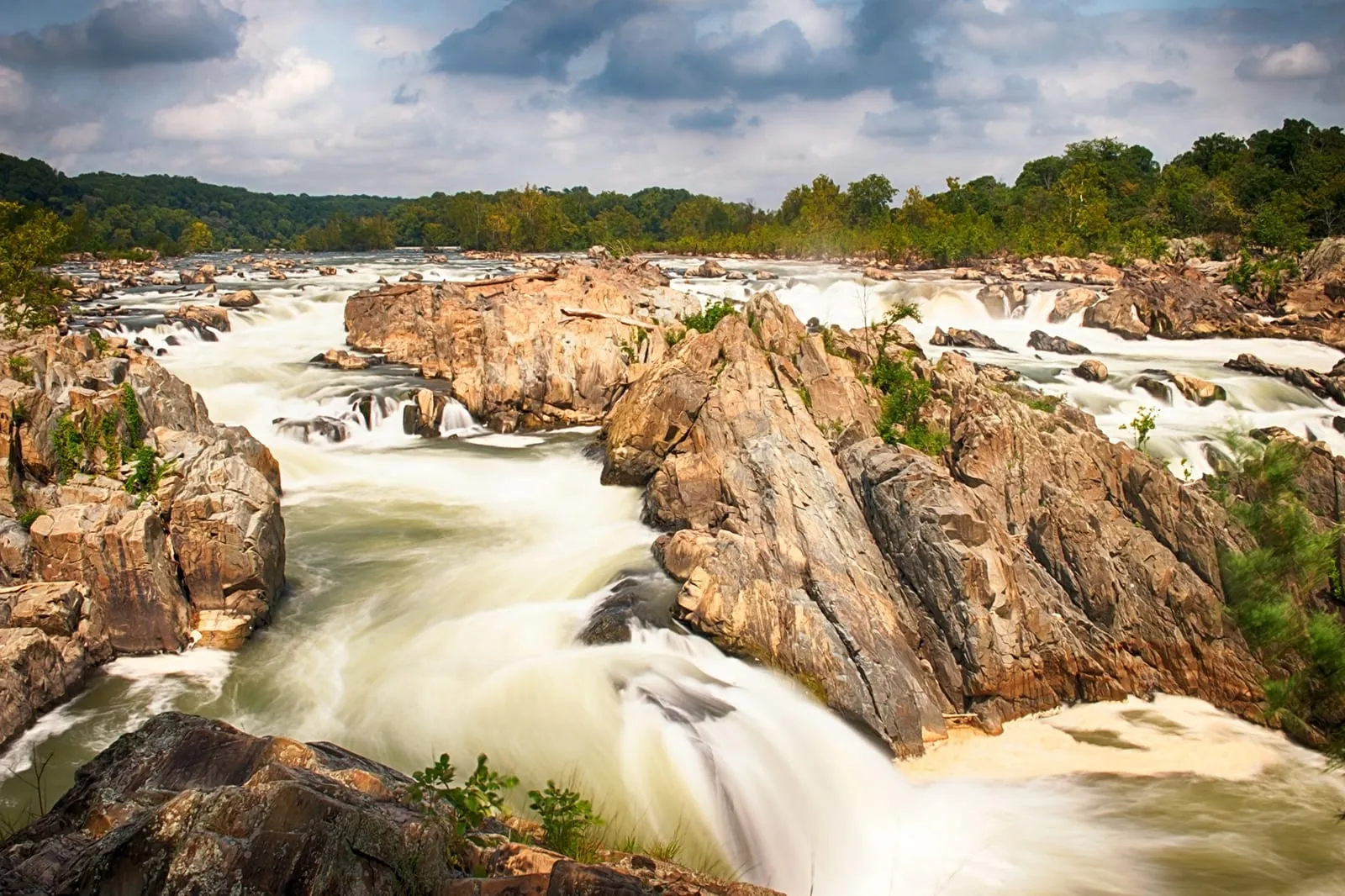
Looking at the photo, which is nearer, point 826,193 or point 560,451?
point 560,451

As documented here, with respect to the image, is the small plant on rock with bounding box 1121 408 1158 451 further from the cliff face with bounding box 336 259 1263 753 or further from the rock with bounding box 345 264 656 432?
the rock with bounding box 345 264 656 432

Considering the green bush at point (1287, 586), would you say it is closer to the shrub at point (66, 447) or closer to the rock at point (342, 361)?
the shrub at point (66, 447)

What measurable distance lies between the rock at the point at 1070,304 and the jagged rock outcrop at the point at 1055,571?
28799 mm

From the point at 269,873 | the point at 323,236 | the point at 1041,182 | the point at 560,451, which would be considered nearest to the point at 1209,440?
the point at 560,451

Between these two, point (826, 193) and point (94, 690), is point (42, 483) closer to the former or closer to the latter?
point (94, 690)

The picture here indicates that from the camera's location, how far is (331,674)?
12070 millimetres

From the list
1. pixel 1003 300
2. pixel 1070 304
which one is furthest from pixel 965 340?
pixel 1070 304

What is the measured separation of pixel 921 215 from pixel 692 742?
8476cm

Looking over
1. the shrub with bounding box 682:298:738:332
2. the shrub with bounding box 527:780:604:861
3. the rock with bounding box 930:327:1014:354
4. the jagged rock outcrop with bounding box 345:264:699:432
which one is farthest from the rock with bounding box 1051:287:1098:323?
the shrub with bounding box 527:780:604:861

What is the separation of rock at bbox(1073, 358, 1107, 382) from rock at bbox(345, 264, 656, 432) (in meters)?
15.4

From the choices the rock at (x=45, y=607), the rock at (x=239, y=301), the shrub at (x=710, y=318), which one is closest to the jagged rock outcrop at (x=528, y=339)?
the shrub at (x=710, y=318)

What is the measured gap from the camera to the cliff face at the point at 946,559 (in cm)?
1221

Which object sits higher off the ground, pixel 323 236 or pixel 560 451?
pixel 323 236

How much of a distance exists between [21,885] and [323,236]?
126484 mm
